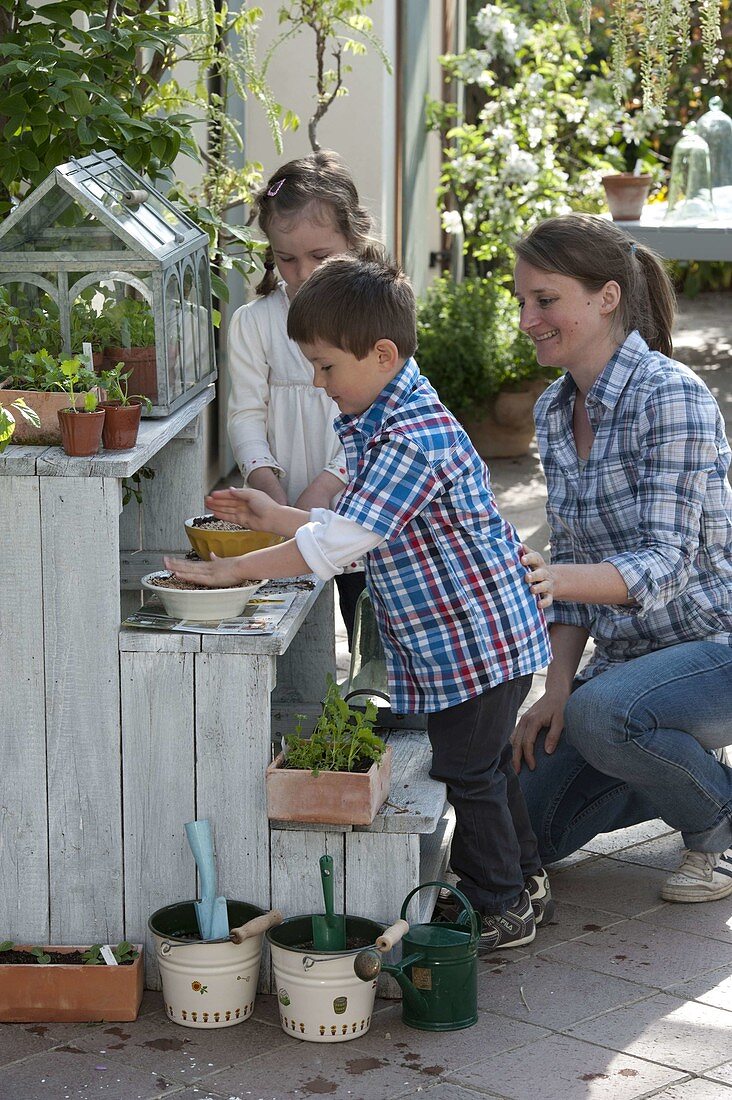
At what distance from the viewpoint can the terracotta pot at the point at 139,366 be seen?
2.98m

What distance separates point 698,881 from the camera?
3246 mm

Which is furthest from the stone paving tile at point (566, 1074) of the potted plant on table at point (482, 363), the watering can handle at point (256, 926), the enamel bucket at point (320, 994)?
the potted plant on table at point (482, 363)

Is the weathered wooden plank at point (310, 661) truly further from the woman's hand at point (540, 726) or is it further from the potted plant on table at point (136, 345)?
the potted plant on table at point (136, 345)

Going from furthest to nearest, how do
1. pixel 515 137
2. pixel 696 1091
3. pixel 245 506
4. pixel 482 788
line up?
pixel 515 137
pixel 482 788
pixel 245 506
pixel 696 1091

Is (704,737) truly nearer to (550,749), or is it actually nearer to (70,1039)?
(550,749)

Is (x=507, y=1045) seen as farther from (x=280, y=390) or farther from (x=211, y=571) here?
(x=280, y=390)

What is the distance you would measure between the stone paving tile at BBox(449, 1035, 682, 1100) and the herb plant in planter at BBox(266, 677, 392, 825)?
49 cm

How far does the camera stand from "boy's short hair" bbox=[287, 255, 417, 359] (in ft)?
8.86

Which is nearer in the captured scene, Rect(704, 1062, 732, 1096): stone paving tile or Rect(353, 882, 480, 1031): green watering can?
Rect(704, 1062, 732, 1096): stone paving tile

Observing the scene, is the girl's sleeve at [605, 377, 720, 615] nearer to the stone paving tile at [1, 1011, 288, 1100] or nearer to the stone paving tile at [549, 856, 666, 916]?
the stone paving tile at [549, 856, 666, 916]

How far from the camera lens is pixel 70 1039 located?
8.61 feet

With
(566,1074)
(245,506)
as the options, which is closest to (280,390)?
(245,506)

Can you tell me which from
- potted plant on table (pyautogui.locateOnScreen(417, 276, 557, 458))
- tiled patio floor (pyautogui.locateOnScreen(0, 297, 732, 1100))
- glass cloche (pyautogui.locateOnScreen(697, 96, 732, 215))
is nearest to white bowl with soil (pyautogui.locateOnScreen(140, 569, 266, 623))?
tiled patio floor (pyautogui.locateOnScreen(0, 297, 732, 1100))

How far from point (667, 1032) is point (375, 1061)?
1.79 feet
